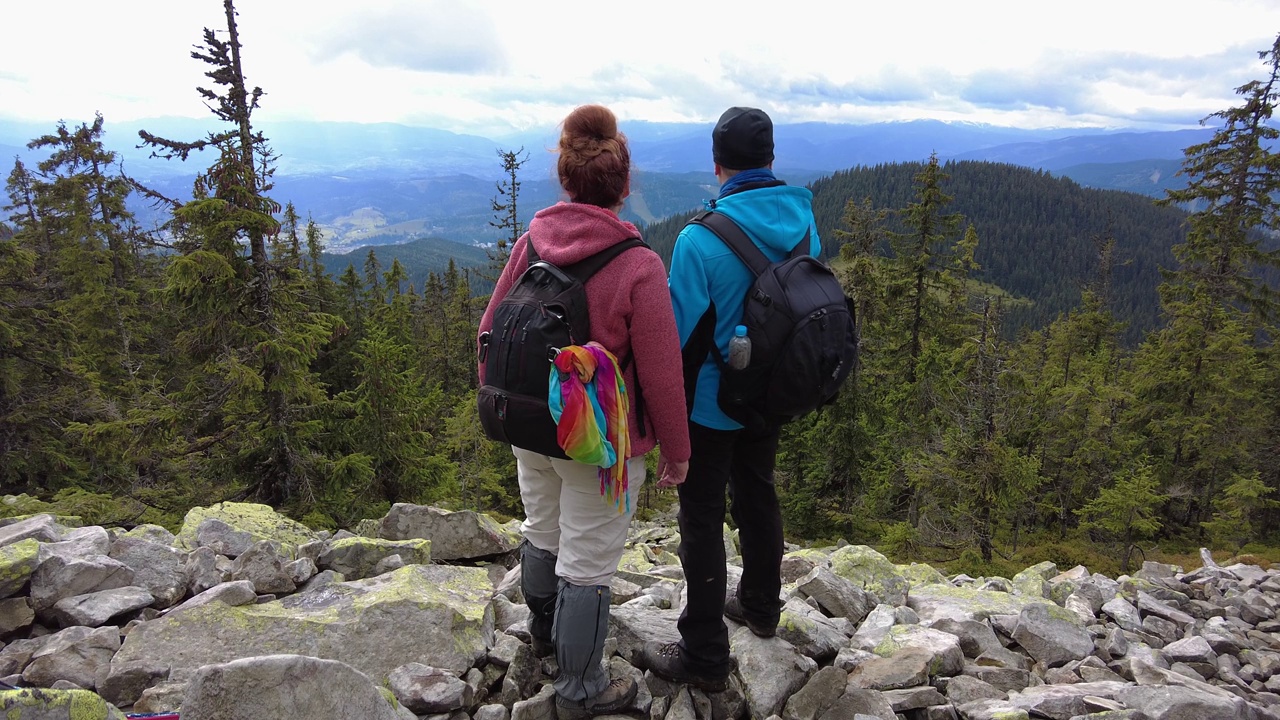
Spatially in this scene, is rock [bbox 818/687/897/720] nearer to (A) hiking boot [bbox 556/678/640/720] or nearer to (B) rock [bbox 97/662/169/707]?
(A) hiking boot [bbox 556/678/640/720]

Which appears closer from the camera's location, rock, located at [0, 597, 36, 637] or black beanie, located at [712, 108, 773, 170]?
black beanie, located at [712, 108, 773, 170]

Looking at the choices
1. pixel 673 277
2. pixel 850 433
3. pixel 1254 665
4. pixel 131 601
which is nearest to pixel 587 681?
pixel 673 277

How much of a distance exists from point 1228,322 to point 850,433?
15043 mm

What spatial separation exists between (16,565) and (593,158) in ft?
15.0

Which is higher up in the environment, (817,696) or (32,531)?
(32,531)

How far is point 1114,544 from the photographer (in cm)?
2173

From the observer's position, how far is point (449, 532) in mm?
6480

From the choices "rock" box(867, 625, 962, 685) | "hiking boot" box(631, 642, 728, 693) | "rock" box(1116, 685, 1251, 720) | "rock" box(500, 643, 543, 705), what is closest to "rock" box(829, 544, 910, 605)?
"rock" box(867, 625, 962, 685)

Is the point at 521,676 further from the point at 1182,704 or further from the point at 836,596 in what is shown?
the point at 1182,704

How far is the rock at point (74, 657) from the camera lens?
11.1 feet

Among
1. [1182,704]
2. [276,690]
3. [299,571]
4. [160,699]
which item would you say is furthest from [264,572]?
[1182,704]

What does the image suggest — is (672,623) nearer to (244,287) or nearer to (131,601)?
(131,601)

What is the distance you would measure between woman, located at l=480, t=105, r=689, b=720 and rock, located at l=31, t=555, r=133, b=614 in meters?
3.42

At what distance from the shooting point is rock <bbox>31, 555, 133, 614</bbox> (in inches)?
158
